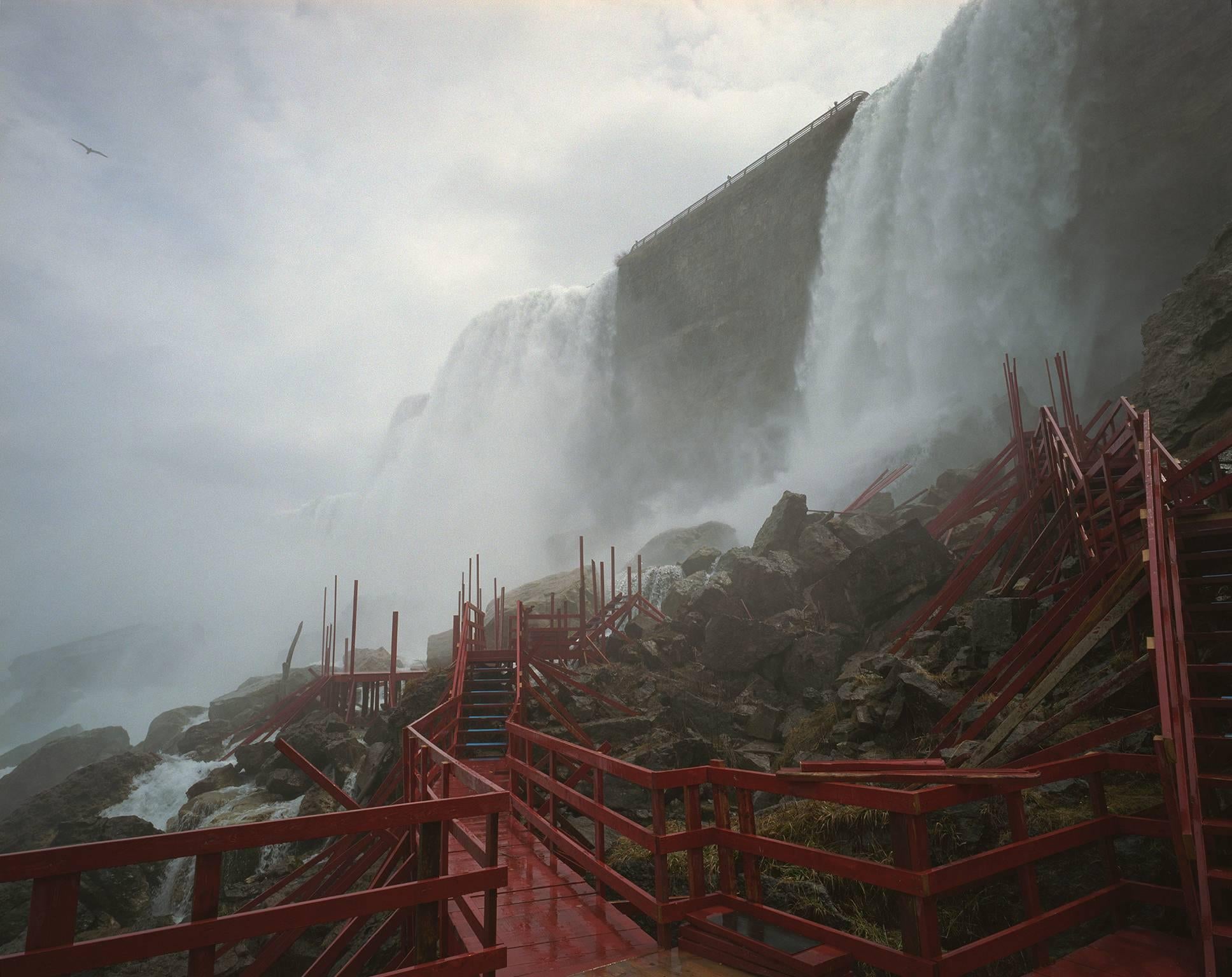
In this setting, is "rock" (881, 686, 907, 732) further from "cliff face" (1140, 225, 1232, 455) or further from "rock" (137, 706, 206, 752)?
"rock" (137, 706, 206, 752)

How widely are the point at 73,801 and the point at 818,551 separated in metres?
20.3

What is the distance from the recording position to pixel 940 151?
101 ft

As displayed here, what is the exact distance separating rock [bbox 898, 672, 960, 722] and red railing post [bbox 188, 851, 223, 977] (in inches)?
316

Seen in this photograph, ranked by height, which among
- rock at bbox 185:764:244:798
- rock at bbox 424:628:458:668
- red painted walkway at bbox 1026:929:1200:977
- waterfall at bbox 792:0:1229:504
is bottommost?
rock at bbox 185:764:244:798

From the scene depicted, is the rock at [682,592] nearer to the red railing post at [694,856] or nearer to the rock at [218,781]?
the rock at [218,781]

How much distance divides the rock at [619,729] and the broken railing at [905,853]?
23.9 feet

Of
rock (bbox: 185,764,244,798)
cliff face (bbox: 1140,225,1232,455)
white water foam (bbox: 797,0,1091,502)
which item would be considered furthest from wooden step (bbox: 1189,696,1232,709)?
white water foam (bbox: 797,0,1091,502)

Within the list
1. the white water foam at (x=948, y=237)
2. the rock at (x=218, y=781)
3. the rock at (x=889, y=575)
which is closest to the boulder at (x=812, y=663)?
the rock at (x=889, y=575)

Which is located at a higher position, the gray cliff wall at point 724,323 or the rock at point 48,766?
the gray cliff wall at point 724,323

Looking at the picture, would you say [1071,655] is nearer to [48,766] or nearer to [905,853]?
[905,853]

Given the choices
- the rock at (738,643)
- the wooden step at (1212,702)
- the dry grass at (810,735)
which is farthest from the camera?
the rock at (738,643)

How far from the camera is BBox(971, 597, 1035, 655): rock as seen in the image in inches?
379

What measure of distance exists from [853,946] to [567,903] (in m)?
2.44

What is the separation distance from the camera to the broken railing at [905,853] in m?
3.48
